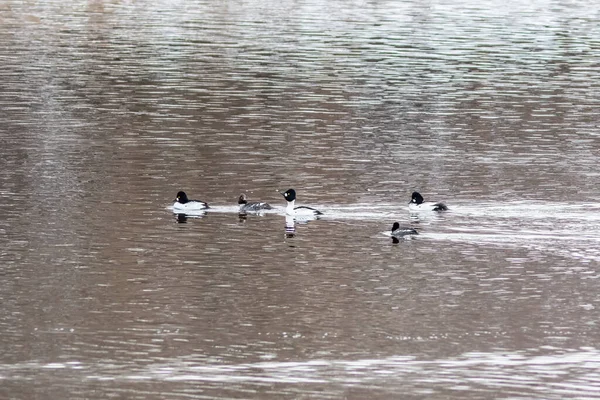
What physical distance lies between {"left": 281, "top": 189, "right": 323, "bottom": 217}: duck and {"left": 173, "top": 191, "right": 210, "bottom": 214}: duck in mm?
1784

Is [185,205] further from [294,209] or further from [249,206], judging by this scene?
[294,209]

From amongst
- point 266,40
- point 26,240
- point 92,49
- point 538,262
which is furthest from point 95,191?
point 266,40

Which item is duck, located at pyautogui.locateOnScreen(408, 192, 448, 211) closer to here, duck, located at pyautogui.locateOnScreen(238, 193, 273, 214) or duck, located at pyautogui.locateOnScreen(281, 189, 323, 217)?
duck, located at pyautogui.locateOnScreen(281, 189, 323, 217)

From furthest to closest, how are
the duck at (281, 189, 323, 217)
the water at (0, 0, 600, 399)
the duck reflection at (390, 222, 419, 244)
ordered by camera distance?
the duck at (281, 189, 323, 217) < the duck reflection at (390, 222, 419, 244) < the water at (0, 0, 600, 399)

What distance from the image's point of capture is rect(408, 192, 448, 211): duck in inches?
1232

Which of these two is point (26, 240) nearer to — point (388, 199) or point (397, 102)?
point (388, 199)

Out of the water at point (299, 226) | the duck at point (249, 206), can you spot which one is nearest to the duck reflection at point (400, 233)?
the water at point (299, 226)

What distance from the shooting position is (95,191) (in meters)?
34.0

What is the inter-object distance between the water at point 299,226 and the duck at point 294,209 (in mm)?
544

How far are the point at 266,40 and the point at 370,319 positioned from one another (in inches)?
1858

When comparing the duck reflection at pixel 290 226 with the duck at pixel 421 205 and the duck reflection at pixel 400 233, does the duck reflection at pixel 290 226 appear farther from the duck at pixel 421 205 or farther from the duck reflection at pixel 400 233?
the duck at pixel 421 205

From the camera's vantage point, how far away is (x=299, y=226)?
101 ft

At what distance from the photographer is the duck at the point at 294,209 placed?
31234mm

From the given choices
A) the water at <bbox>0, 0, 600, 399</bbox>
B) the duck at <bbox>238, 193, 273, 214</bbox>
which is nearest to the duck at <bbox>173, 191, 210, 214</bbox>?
the water at <bbox>0, 0, 600, 399</bbox>
